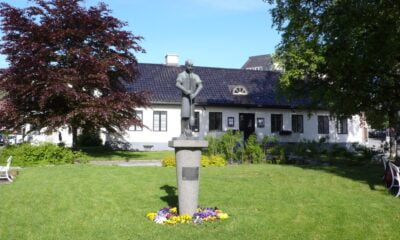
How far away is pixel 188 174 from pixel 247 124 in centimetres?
2299

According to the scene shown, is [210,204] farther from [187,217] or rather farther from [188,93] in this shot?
[188,93]

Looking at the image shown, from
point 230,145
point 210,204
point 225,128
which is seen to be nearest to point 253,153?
point 230,145

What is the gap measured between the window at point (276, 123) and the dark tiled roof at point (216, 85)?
0.91m

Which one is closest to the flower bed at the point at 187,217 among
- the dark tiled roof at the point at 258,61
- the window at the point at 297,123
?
the window at the point at 297,123

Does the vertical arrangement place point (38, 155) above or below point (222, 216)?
above

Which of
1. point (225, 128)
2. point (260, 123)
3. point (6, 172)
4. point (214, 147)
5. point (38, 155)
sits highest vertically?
point (260, 123)

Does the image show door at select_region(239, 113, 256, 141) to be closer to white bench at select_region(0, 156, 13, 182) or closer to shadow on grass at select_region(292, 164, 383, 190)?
shadow on grass at select_region(292, 164, 383, 190)

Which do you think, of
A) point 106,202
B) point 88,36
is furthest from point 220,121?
point 106,202

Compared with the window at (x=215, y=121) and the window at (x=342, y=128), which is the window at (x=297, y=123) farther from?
the window at (x=215, y=121)

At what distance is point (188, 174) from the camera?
346 inches

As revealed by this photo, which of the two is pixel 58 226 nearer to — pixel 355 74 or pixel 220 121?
pixel 355 74

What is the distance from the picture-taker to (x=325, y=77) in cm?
1867

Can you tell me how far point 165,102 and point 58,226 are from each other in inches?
845

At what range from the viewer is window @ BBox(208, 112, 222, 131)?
3053 cm
